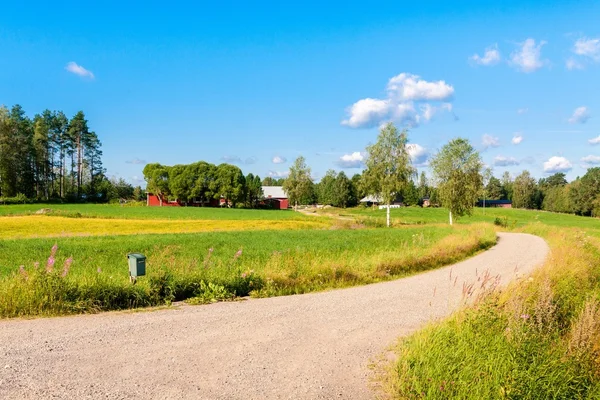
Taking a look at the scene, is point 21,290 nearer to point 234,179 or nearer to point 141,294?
point 141,294

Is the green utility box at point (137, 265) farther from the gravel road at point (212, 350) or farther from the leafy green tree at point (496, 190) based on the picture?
the leafy green tree at point (496, 190)

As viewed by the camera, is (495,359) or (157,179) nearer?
(495,359)

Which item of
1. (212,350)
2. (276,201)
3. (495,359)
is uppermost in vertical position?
(276,201)

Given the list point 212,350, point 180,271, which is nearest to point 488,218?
point 180,271

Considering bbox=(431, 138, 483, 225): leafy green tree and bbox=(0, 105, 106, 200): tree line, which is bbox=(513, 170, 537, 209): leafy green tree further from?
bbox=(0, 105, 106, 200): tree line

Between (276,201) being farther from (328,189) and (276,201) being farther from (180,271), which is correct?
(180,271)

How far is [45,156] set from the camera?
3265 inches

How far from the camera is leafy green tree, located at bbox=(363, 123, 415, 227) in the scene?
45531 mm

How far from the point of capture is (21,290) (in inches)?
315

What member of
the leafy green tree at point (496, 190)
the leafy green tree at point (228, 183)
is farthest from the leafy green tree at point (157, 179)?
the leafy green tree at point (496, 190)

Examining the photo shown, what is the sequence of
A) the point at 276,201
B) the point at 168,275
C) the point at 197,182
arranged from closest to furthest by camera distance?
the point at 168,275 < the point at 197,182 < the point at 276,201

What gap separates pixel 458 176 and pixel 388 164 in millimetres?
7803

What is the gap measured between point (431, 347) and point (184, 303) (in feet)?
18.4

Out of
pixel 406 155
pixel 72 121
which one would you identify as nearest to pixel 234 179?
pixel 72 121
